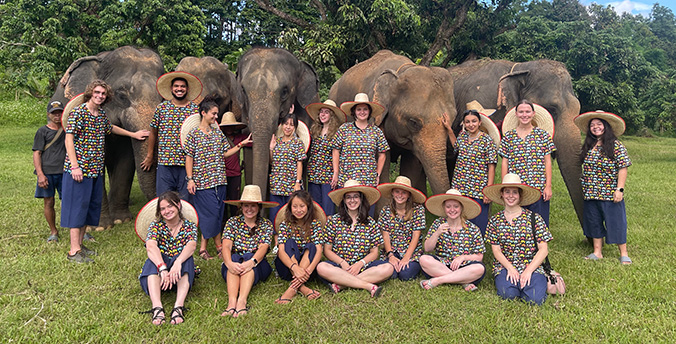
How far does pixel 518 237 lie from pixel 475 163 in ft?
3.73

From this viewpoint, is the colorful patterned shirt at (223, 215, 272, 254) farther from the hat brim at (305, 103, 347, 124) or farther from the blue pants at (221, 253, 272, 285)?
the hat brim at (305, 103, 347, 124)

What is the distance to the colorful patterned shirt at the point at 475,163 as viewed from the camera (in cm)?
518

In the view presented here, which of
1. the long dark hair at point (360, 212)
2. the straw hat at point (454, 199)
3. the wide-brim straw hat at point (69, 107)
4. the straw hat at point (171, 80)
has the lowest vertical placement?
the long dark hair at point (360, 212)

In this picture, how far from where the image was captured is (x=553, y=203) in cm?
910

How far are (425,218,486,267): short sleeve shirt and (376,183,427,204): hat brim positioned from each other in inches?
16.0

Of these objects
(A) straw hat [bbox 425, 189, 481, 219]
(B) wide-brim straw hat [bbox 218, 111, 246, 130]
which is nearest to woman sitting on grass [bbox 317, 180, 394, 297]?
(A) straw hat [bbox 425, 189, 481, 219]

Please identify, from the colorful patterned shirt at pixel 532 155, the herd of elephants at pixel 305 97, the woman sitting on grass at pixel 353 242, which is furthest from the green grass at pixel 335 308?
the herd of elephants at pixel 305 97

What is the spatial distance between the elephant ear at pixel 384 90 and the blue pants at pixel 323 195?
1.04 m

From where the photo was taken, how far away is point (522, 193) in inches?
174

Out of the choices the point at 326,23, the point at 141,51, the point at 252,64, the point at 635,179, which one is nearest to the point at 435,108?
the point at 252,64

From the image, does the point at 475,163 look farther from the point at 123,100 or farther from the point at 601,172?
the point at 123,100

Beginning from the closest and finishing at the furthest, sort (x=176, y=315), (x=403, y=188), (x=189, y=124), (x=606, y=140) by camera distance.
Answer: (x=176, y=315), (x=403, y=188), (x=606, y=140), (x=189, y=124)

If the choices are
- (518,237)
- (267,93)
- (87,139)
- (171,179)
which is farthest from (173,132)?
(518,237)

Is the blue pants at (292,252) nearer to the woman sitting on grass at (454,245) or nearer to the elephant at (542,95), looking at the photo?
the woman sitting on grass at (454,245)
